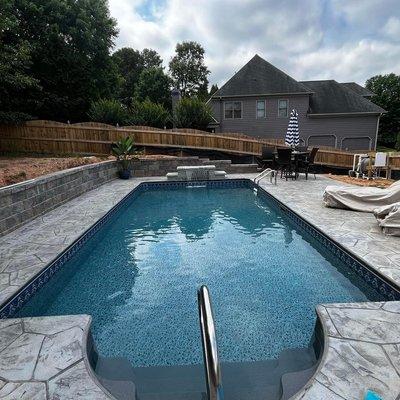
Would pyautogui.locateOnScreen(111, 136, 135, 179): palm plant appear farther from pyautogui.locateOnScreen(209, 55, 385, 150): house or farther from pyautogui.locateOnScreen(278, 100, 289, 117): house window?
pyautogui.locateOnScreen(278, 100, 289, 117): house window

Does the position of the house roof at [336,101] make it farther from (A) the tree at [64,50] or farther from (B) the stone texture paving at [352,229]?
(A) the tree at [64,50]

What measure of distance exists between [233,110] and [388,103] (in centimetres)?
2924

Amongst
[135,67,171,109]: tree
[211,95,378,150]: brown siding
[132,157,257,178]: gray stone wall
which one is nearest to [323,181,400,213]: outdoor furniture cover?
[132,157,257,178]: gray stone wall

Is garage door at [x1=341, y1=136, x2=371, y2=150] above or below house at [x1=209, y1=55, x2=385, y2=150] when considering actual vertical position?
below

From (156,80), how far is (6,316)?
3043cm

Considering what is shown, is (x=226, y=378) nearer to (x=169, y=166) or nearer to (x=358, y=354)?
Result: (x=358, y=354)

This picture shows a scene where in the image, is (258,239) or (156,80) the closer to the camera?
(258,239)

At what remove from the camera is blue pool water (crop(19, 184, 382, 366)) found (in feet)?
9.02

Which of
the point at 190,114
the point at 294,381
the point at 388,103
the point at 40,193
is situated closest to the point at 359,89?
the point at 388,103

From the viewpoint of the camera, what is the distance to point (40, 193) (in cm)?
616

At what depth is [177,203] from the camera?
8.67 m

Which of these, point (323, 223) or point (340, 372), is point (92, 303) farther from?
point (323, 223)

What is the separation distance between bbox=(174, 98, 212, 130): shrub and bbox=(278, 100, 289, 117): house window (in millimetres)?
6607

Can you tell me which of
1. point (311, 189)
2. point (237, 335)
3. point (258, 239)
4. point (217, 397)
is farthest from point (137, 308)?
point (311, 189)
